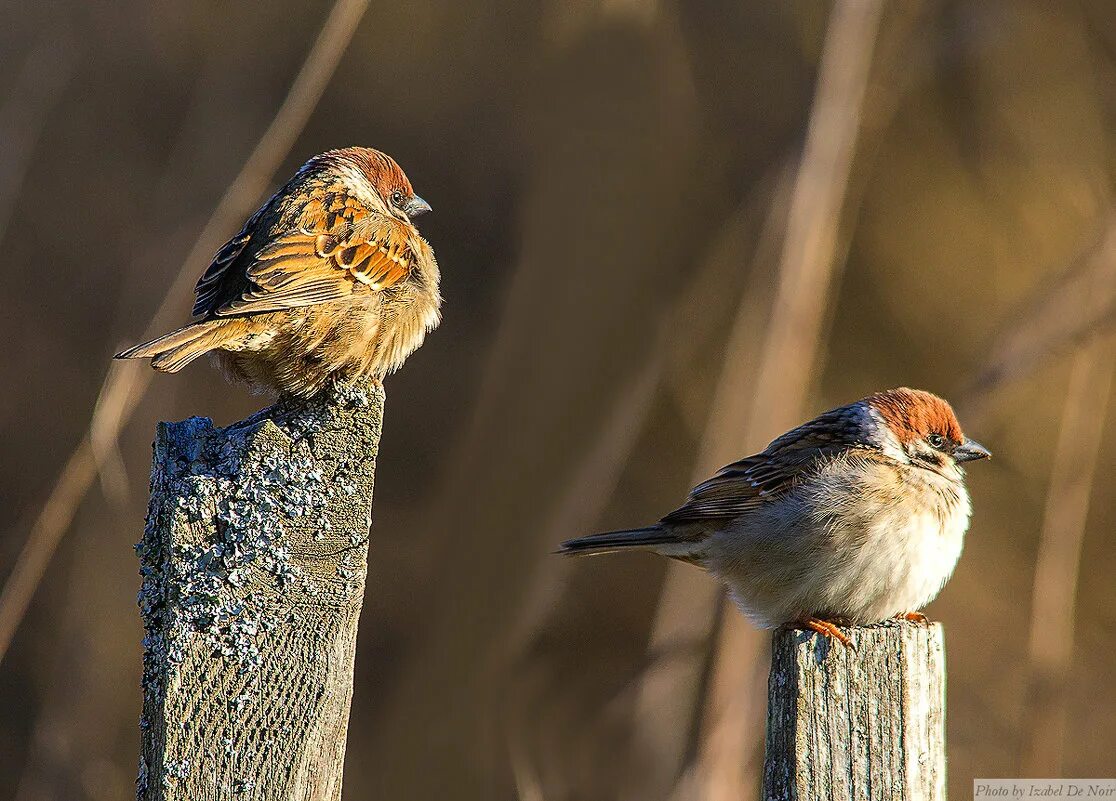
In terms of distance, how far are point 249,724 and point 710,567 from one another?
1737 millimetres

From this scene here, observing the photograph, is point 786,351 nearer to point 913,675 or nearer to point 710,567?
point 710,567

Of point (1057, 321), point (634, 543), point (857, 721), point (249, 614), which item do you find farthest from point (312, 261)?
point (1057, 321)

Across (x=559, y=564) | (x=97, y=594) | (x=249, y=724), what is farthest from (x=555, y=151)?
(x=249, y=724)

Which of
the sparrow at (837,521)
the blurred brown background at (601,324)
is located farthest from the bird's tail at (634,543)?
the blurred brown background at (601,324)

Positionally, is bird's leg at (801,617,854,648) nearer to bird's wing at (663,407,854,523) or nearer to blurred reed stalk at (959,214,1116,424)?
bird's wing at (663,407,854,523)

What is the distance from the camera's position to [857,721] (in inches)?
65.9

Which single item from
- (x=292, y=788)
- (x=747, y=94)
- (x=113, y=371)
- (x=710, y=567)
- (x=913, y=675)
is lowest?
(x=292, y=788)

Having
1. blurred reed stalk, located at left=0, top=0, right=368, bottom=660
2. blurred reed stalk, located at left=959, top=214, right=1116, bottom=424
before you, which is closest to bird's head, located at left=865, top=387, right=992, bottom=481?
blurred reed stalk, located at left=959, top=214, right=1116, bottom=424

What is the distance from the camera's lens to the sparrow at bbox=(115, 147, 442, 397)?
2838 mm

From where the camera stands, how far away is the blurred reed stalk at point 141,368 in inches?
99.0

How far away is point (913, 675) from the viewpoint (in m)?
1.73

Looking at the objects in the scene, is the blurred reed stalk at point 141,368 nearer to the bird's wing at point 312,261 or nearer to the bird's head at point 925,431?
the bird's wing at point 312,261

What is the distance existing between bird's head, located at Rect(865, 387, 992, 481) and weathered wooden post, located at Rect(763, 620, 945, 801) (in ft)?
4.08

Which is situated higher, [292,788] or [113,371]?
[113,371]
